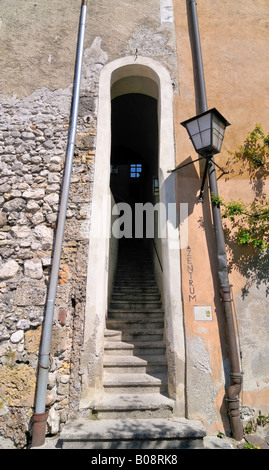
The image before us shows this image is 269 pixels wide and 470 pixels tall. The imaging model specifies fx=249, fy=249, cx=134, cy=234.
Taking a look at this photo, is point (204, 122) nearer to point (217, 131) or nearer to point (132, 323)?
point (217, 131)

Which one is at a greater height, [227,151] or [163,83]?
[163,83]

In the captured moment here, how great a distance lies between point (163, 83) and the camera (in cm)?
416

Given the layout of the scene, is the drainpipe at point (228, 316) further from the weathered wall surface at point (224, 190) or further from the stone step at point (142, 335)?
the stone step at point (142, 335)

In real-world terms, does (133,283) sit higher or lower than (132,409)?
higher

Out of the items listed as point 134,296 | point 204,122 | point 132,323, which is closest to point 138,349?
point 132,323

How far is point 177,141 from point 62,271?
261 cm

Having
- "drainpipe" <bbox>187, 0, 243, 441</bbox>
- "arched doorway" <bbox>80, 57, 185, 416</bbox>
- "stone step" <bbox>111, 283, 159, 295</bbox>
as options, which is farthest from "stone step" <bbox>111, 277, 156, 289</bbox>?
"drainpipe" <bbox>187, 0, 243, 441</bbox>

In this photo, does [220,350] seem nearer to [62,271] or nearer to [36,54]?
[62,271]

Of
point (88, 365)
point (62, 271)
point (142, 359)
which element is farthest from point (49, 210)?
point (142, 359)

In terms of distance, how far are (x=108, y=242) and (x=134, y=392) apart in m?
2.03

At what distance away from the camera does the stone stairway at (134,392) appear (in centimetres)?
251

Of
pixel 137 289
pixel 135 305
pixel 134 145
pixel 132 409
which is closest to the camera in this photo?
pixel 132 409

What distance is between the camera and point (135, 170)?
1145 centimetres

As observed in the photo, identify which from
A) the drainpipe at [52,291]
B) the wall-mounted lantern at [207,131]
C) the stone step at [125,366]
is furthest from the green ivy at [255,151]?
the stone step at [125,366]
